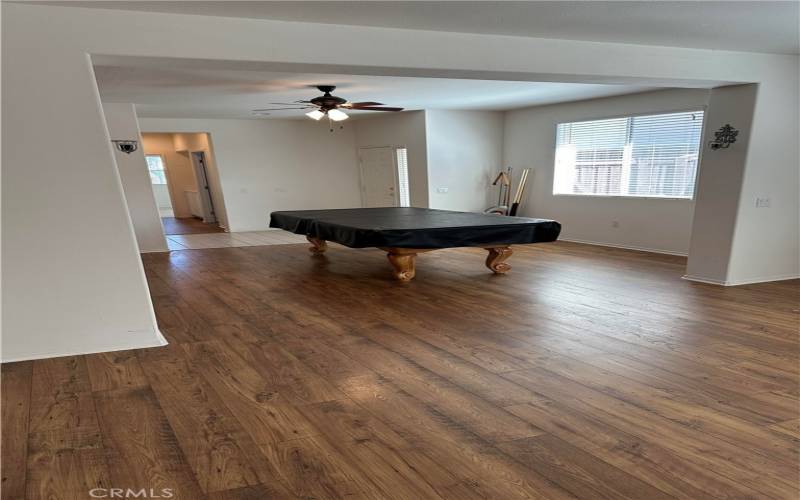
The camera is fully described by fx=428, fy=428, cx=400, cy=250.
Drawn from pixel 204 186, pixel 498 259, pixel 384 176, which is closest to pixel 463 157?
pixel 384 176

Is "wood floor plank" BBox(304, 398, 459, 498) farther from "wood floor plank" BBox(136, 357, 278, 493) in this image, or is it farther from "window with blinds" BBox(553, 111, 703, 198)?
"window with blinds" BBox(553, 111, 703, 198)

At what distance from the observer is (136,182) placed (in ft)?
22.0

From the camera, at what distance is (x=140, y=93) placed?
5168 millimetres

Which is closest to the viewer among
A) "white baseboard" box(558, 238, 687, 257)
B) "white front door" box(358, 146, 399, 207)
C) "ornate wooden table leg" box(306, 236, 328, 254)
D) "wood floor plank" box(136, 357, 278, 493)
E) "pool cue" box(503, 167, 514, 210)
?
"wood floor plank" box(136, 357, 278, 493)

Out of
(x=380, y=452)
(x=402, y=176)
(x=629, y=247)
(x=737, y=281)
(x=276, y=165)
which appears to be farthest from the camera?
(x=276, y=165)

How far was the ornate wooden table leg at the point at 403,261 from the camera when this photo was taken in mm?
4547

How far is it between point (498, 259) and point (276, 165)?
585 centimetres

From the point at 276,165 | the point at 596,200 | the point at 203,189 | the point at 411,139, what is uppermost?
the point at 411,139

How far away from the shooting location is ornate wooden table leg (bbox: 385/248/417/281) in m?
4.55

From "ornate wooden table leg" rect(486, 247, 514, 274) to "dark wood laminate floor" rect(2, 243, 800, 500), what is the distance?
99cm

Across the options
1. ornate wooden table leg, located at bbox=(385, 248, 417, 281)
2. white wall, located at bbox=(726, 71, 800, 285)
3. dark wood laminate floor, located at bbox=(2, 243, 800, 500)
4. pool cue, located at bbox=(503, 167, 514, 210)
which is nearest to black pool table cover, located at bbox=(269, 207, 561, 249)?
ornate wooden table leg, located at bbox=(385, 248, 417, 281)

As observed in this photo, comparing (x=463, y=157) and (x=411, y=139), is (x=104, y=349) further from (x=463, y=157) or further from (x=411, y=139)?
(x=463, y=157)

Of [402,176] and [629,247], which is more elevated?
[402,176]

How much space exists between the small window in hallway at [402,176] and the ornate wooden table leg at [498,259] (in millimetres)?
3780
